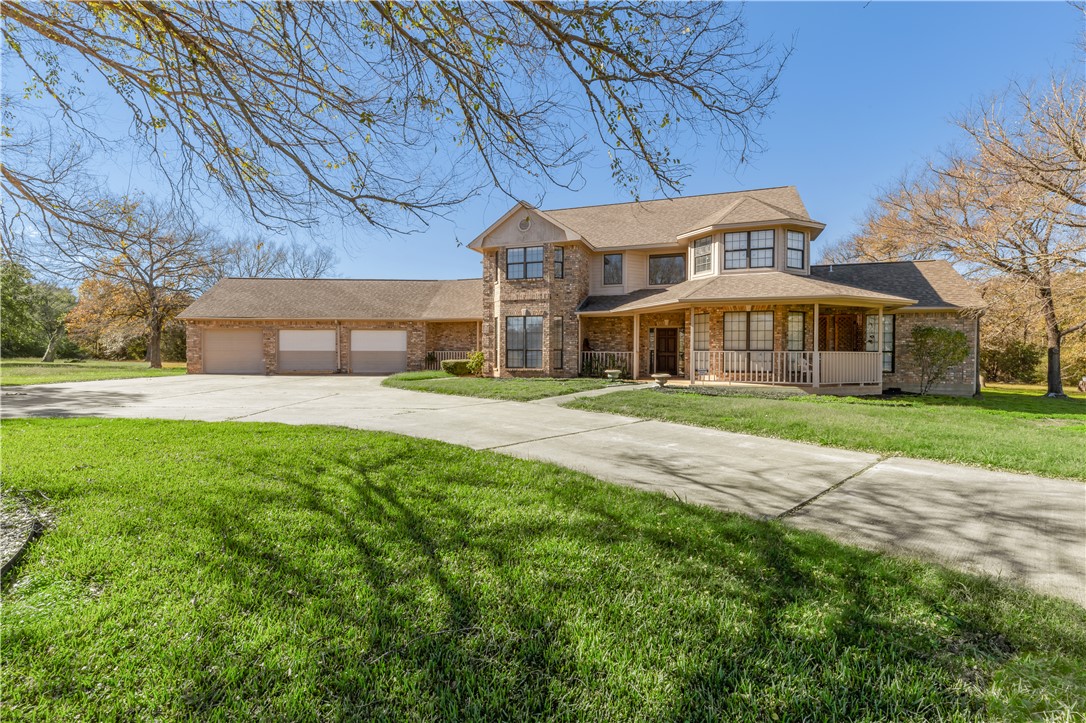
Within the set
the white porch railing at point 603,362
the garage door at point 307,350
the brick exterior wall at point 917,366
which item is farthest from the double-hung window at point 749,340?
the garage door at point 307,350

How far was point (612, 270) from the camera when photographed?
66.2ft

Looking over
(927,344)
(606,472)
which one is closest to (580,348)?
(927,344)

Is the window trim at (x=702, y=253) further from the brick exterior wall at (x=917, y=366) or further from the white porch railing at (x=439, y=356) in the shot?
the white porch railing at (x=439, y=356)

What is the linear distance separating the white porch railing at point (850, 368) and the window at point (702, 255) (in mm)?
5206

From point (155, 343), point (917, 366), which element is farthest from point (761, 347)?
point (155, 343)

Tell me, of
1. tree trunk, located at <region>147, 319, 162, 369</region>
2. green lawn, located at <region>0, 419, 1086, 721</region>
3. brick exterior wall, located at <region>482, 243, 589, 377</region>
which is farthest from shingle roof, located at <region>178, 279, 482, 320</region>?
green lawn, located at <region>0, 419, 1086, 721</region>

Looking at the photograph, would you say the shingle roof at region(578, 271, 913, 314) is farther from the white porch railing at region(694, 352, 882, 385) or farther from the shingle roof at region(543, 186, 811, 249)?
the shingle roof at region(543, 186, 811, 249)

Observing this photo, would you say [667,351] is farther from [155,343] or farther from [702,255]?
[155,343]

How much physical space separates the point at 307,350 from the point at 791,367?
22.6 m

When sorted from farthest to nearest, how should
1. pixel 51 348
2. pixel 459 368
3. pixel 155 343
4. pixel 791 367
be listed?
pixel 51 348, pixel 155 343, pixel 459 368, pixel 791 367

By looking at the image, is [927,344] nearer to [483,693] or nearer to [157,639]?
[483,693]

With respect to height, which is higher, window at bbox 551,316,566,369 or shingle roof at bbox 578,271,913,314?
shingle roof at bbox 578,271,913,314

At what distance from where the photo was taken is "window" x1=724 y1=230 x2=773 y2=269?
653 inches

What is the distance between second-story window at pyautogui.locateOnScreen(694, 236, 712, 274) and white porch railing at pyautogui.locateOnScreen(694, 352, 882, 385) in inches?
140
